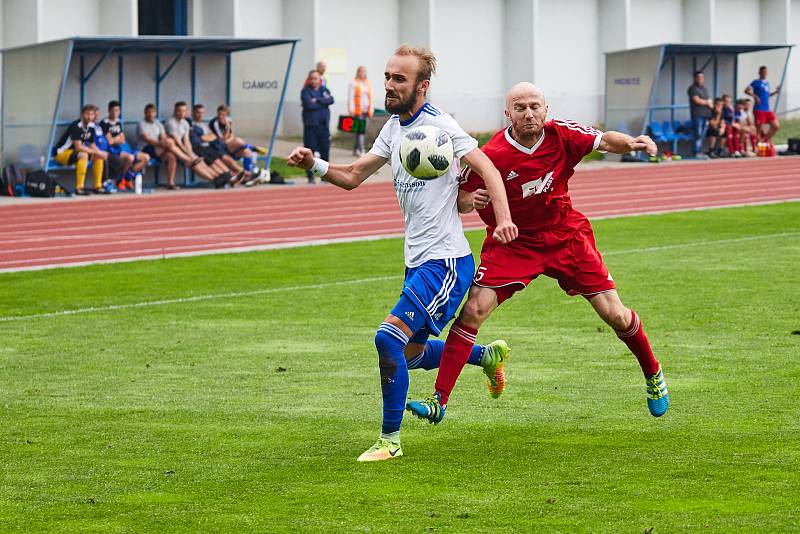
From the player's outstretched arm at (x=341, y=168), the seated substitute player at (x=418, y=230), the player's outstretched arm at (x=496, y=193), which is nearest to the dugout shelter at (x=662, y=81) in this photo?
the player's outstretched arm at (x=341, y=168)

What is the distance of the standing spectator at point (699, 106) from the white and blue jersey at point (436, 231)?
101ft

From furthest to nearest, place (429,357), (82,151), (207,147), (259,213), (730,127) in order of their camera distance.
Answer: (730,127), (207,147), (82,151), (259,213), (429,357)

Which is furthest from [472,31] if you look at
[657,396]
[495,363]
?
[657,396]

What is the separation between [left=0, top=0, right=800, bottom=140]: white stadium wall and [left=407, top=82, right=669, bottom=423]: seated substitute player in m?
29.4

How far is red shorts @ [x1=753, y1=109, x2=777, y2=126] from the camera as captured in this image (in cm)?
3812

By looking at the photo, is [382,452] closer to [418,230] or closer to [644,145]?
[418,230]

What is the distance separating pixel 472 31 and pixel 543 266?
38787mm

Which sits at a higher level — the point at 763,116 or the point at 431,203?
the point at 763,116

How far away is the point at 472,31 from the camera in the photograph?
45844mm

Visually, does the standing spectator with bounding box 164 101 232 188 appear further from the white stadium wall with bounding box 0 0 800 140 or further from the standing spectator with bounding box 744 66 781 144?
the standing spectator with bounding box 744 66 781 144

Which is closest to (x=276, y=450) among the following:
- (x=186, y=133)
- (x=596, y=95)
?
(x=186, y=133)

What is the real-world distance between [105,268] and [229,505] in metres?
10.4

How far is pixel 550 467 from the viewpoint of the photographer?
6.72m

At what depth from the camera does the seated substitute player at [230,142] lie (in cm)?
2906
